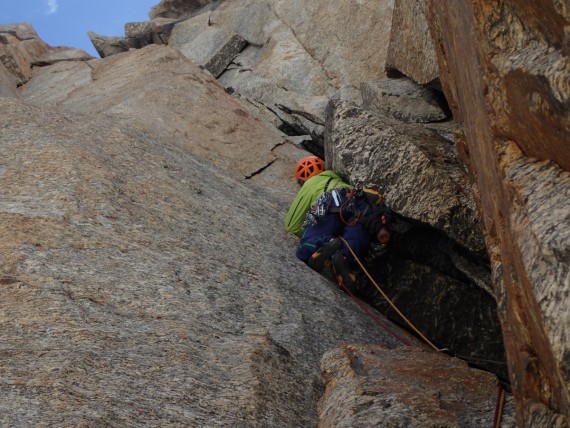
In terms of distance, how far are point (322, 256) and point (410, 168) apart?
2379 mm

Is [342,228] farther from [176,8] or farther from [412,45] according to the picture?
[176,8]

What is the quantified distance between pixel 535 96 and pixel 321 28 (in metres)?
22.3

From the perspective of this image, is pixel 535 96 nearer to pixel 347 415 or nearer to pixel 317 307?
pixel 347 415

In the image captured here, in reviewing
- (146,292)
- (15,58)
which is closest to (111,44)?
(15,58)

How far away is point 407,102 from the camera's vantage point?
18844 mm

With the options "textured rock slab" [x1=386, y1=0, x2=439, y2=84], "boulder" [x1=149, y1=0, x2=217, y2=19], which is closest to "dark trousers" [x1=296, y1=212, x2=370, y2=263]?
"textured rock slab" [x1=386, y1=0, x2=439, y2=84]

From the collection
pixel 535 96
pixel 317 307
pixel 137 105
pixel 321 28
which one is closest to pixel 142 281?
pixel 317 307

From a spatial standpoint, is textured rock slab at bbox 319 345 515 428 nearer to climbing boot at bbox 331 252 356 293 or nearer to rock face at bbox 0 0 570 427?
rock face at bbox 0 0 570 427

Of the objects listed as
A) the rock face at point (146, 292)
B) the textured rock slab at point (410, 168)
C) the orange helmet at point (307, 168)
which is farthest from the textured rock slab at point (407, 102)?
the rock face at point (146, 292)

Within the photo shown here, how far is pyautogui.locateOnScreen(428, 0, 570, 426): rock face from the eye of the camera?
597cm

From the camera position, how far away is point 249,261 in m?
13.2

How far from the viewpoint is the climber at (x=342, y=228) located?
14.3 m

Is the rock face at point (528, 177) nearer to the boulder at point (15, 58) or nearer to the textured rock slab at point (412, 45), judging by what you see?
the textured rock slab at point (412, 45)

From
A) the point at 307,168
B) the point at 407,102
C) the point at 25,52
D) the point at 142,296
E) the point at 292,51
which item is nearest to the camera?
the point at 142,296
